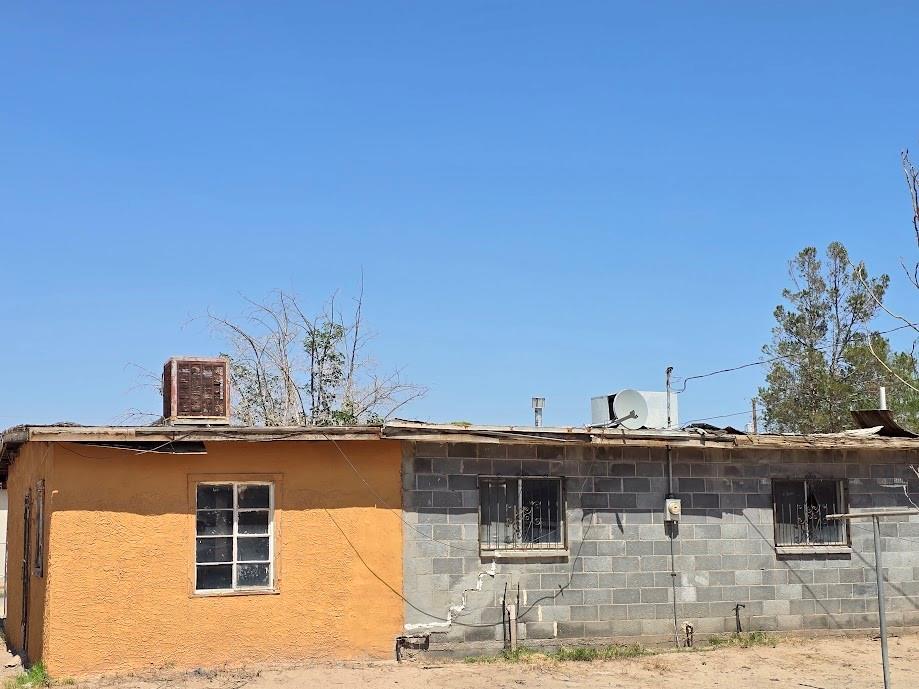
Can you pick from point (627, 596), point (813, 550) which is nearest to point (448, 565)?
point (627, 596)

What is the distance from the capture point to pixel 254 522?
42.7ft

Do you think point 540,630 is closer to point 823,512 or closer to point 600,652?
point 600,652

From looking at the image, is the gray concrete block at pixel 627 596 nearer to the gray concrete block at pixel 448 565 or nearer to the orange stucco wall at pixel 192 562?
the gray concrete block at pixel 448 565

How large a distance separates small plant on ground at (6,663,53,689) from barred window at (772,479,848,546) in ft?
32.9

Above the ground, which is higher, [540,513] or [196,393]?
[196,393]

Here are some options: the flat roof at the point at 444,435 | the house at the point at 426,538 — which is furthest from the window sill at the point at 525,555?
the flat roof at the point at 444,435

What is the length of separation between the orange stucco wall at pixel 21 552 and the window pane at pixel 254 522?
7.46 ft

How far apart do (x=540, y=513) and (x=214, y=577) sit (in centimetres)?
440

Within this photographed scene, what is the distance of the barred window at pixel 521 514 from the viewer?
45.9 ft

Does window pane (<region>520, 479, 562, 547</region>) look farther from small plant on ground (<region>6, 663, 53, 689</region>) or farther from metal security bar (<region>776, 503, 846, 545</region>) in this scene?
small plant on ground (<region>6, 663, 53, 689</region>)

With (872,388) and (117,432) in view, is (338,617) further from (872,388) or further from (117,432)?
(872,388)

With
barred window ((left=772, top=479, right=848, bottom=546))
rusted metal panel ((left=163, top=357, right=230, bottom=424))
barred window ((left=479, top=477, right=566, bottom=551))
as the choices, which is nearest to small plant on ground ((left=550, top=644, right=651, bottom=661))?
barred window ((left=479, top=477, right=566, bottom=551))

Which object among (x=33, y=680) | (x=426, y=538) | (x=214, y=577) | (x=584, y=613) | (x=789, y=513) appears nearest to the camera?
(x=33, y=680)

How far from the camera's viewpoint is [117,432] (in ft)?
40.1
